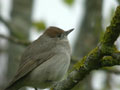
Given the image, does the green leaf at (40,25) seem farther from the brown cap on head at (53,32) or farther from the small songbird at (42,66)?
the small songbird at (42,66)

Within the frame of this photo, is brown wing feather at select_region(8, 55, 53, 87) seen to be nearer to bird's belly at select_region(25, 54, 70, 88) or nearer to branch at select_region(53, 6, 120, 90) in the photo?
bird's belly at select_region(25, 54, 70, 88)

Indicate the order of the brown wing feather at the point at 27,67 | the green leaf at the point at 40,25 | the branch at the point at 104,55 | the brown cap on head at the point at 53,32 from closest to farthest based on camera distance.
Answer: the branch at the point at 104,55, the brown wing feather at the point at 27,67, the brown cap on head at the point at 53,32, the green leaf at the point at 40,25

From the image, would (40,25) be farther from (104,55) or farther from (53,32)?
(104,55)

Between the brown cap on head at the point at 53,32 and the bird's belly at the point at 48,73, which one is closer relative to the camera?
the bird's belly at the point at 48,73

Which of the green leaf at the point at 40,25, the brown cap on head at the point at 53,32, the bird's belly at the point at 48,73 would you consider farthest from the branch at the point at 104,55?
the green leaf at the point at 40,25

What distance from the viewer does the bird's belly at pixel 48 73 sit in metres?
6.01

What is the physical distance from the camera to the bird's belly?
6.01m

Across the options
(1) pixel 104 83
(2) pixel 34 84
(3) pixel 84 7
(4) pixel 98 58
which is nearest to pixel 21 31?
(3) pixel 84 7

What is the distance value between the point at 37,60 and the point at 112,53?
230 centimetres

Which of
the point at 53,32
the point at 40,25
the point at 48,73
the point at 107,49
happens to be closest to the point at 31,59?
the point at 48,73

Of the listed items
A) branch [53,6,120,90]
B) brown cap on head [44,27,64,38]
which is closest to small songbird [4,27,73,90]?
brown cap on head [44,27,64,38]

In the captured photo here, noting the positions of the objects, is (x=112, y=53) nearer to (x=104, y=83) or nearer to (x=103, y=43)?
(x=103, y=43)

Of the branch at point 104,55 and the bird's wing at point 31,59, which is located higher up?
the branch at point 104,55

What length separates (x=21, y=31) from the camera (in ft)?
30.4
